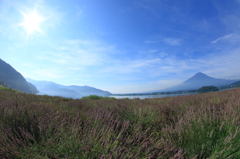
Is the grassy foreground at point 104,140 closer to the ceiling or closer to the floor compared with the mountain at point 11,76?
closer to the floor

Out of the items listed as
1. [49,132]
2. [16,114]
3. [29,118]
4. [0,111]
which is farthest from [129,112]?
[0,111]

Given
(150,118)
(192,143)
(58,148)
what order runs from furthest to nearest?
(150,118) < (192,143) < (58,148)

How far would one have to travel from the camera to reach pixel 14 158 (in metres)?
1.20

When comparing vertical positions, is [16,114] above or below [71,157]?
above

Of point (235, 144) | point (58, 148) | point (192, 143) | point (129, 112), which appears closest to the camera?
point (58, 148)

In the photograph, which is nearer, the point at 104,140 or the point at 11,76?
the point at 104,140

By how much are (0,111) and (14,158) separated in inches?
62.3

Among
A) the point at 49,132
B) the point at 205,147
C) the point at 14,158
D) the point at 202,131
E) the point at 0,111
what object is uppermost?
the point at 0,111

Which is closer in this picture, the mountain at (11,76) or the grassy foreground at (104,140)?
the grassy foreground at (104,140)

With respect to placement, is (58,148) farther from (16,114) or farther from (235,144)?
(235,144)

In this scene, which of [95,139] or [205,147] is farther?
[205,147]

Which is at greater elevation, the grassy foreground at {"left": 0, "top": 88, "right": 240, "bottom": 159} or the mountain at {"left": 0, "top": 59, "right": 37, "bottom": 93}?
the mountain at {"left": 0, "top": 59, "right": 37, "bottom": 93}

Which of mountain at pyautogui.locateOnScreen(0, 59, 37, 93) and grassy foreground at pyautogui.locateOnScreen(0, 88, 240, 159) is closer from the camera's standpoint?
grassy foreground at pyautogui.locateOnScreen(0, 88, 240, 159)

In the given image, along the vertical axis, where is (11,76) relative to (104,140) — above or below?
above
